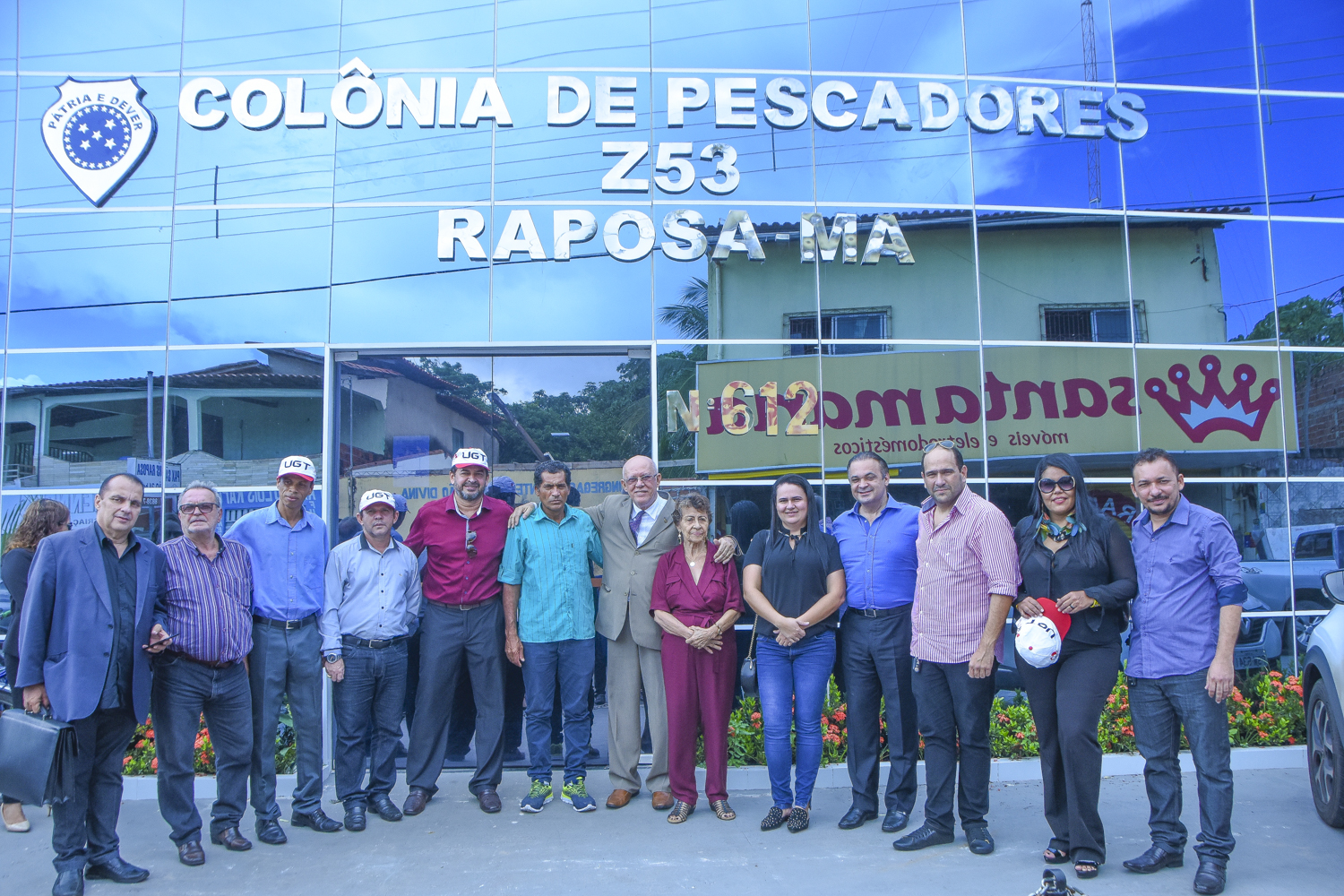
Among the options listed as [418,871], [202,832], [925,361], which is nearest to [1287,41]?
[925,361]

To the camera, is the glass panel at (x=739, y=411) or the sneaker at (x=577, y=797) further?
the glass panel at (x=739, y=411)

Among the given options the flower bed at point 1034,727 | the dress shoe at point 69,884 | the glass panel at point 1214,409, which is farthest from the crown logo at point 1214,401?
the dress shoe at point 69,884

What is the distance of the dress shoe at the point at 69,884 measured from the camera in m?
4.33

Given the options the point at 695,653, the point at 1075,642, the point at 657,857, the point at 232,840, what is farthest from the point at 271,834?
the point at 1075,642

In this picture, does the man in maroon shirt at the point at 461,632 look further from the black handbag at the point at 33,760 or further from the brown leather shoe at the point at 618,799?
the black handbag at the point at 33,760

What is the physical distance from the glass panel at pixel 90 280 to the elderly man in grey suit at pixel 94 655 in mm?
3168

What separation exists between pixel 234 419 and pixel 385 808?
334cm

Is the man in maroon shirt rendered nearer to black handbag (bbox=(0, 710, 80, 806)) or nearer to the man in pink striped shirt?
black handbag (bbox=(0, 710, 80, 806))

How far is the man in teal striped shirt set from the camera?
568 cm

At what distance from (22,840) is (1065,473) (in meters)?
6.01

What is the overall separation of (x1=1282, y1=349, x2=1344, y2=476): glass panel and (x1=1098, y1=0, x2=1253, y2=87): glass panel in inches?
100

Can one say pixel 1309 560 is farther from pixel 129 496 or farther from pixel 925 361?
pixel 129 496

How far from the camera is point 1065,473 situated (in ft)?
15.1

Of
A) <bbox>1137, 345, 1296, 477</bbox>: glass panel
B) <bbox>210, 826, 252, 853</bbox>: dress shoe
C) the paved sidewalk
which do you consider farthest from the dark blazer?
<bbox>1137, 345, 1296, 477</bbox>: glass panel
